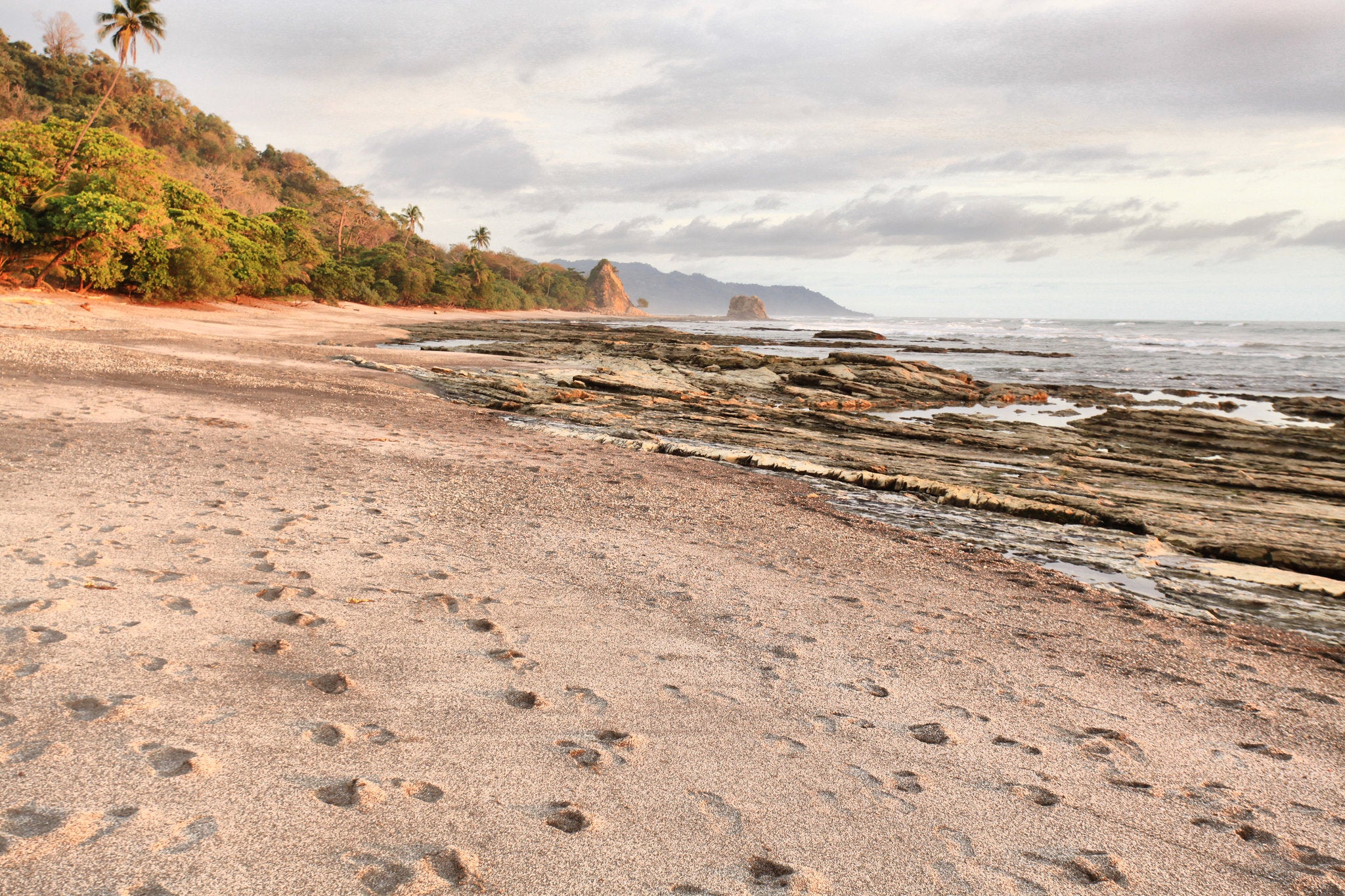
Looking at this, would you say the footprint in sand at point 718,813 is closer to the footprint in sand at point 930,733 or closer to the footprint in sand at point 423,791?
the footprint in sand at point 423,791

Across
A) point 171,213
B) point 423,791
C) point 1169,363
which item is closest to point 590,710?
point 423,791

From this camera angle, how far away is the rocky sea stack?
174 meters

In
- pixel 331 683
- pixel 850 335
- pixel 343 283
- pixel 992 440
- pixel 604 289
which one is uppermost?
pixel 604 289

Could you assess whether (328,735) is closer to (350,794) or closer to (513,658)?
(350,794)

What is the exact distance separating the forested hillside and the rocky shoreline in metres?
18.4

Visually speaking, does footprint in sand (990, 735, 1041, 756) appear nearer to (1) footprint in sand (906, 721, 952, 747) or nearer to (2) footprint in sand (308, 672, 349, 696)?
(1) footprint in sand (906, 721, 952, 747)

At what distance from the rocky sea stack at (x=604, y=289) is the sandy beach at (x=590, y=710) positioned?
549 feet

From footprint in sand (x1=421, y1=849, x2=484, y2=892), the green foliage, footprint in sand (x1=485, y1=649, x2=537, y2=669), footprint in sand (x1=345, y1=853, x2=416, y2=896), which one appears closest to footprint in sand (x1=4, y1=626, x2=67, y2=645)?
footprint in sand (x1=485, y1=649, x2=537, y2=669)

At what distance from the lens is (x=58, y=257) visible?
2828 cm

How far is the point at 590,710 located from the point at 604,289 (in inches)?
7143

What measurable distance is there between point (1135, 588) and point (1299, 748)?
2.95 metres

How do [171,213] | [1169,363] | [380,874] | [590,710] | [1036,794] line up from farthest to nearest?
[1169,363], [171,213], [590,710], [1036,794], [380,874]

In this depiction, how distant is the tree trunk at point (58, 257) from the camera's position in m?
27.7

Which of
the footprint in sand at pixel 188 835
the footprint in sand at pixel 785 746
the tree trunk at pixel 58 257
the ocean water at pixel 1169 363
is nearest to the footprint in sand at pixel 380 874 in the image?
the footprint in sand at pixel 188 835
